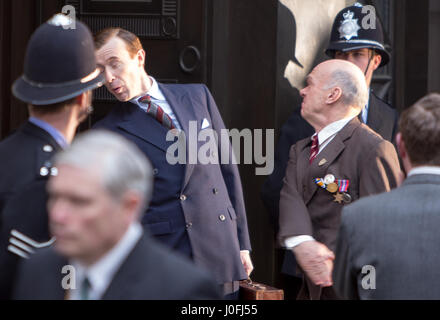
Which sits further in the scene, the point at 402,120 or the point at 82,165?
the point at 402,120

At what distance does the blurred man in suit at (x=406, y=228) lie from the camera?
10.1 ft

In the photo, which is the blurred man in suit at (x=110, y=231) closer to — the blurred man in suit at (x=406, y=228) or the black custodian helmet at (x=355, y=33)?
the blurred man in suit at (x=406, y=228)

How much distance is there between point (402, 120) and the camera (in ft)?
10.6

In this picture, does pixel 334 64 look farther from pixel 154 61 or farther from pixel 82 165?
pixel 82 165

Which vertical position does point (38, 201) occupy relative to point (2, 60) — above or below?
below

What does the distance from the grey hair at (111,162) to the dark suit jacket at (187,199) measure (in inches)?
82.2

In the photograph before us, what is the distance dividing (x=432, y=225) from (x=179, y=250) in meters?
1.79

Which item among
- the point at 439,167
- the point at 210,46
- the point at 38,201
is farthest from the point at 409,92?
the point at 38,201

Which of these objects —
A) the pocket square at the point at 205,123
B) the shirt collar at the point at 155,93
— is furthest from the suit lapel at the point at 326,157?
the shirt collar at the point at 155,93

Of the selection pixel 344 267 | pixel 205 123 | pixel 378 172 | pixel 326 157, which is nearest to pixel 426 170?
pixel 344 267

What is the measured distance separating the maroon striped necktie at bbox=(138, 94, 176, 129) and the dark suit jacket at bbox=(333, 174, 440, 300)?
1703 millimetres

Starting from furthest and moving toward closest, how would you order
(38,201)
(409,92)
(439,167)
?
(409,92)
(439,167)
(38,201)

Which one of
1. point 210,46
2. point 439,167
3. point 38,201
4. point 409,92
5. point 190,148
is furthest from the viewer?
point 409,92

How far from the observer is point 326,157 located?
4.54 m
